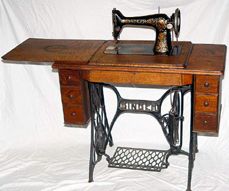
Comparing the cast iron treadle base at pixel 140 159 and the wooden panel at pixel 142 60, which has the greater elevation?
the wooden panel at pixel 142 60

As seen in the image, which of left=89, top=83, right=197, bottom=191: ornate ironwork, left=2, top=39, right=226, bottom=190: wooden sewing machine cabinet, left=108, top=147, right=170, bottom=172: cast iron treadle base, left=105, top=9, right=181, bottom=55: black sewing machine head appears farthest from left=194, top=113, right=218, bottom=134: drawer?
left=108, top=147, right=170, bottom=172: cast iron treadle base

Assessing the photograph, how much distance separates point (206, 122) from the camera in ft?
7.14

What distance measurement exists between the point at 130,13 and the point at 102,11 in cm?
18

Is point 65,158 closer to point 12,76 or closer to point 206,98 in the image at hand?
point 12,76

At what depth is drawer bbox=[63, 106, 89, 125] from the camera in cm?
235

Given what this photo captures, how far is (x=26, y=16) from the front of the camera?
283 cm

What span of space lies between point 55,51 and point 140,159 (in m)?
0.90

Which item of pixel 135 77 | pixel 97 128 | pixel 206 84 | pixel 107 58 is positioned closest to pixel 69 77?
pixel 107 58

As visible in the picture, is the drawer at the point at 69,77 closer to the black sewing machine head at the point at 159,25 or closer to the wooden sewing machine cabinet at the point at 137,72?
the wooden sewing machine cabinet at the point at 137,72

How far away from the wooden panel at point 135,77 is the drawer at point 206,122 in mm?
206

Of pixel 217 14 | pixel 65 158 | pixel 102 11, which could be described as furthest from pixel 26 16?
pixel 217 14

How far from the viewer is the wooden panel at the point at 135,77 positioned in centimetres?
214

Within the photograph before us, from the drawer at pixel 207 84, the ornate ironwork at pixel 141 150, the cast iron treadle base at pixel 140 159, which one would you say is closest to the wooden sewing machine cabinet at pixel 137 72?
the drawer at pixel 207 84

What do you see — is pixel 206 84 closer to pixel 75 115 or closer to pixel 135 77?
pixel 135 77
